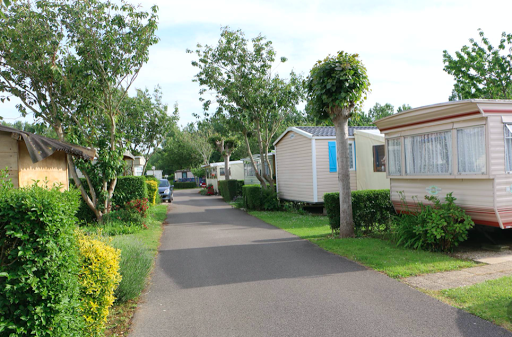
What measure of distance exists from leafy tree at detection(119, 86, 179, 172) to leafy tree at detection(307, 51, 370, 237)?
13449 mm

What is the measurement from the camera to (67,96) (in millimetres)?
12039

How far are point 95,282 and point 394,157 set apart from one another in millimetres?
8112

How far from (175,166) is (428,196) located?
157 feet

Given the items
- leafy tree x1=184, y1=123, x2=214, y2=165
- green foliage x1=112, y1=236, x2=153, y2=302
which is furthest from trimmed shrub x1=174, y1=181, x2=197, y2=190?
green foliage x1=112, y1=236, x2=153, y2=302

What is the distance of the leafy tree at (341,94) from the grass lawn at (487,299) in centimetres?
441

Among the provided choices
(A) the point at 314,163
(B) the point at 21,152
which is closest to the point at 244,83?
(A) the point at 314,163

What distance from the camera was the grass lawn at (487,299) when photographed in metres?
4.57

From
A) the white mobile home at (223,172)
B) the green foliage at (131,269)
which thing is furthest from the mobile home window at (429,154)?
the white mobile home at (223,172)

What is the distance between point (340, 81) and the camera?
951cm

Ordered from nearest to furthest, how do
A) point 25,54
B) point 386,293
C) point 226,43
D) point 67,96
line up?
point 386,293
point 25,54
point 67,96
point 226,43

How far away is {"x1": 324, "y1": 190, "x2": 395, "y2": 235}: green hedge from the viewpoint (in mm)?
10516

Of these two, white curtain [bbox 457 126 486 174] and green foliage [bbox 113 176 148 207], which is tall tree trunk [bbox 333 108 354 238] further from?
green foliage [bbox 113 176 148 207]


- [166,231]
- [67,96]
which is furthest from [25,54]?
[166,231]

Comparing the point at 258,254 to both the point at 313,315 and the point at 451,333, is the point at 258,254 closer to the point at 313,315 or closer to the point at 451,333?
the point at 313,315
